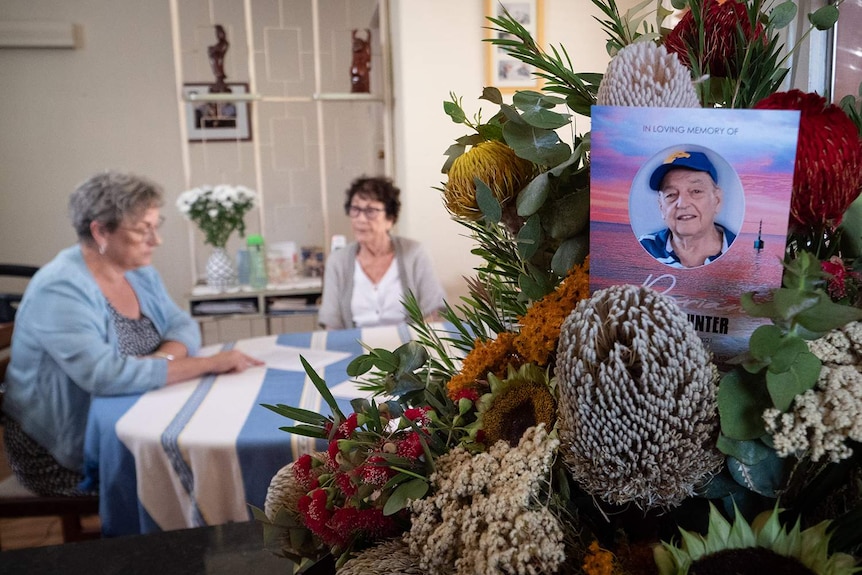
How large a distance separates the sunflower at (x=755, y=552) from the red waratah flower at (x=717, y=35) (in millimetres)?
268

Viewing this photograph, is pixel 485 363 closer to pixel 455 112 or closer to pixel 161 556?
pixel 455 112

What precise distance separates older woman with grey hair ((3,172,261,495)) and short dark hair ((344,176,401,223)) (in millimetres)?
1089

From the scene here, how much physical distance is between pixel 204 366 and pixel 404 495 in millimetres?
1661

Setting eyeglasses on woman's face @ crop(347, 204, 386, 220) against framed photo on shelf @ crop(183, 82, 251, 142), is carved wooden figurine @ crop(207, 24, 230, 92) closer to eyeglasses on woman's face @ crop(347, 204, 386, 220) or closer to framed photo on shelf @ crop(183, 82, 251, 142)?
framed photo on shelf @ crop(183, 82, 251, 142)

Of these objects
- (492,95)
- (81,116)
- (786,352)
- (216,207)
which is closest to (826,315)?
(786,352)

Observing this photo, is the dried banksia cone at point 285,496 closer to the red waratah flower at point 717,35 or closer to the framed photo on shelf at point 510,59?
the red waratah flower at point 717,35

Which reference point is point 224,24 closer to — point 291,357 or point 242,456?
point 291,357

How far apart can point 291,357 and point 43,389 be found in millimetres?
683

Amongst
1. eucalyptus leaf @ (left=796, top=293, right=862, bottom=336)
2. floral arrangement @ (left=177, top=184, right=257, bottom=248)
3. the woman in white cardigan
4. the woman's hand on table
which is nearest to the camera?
eucalyptus leaf @ (left=796, top=293, right=862, bottom=336)

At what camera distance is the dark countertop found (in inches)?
29.2

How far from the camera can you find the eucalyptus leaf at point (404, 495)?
374 mm

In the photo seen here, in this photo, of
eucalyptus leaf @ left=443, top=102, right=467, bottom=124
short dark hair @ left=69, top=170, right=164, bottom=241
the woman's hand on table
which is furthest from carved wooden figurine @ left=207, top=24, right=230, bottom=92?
eucalyptus leaf @ left=443, top=102, right=467, bottom=124

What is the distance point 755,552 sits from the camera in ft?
1.02

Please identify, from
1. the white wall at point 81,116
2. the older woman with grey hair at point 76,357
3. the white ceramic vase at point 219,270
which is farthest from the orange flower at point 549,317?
the white wall at point 81,116
